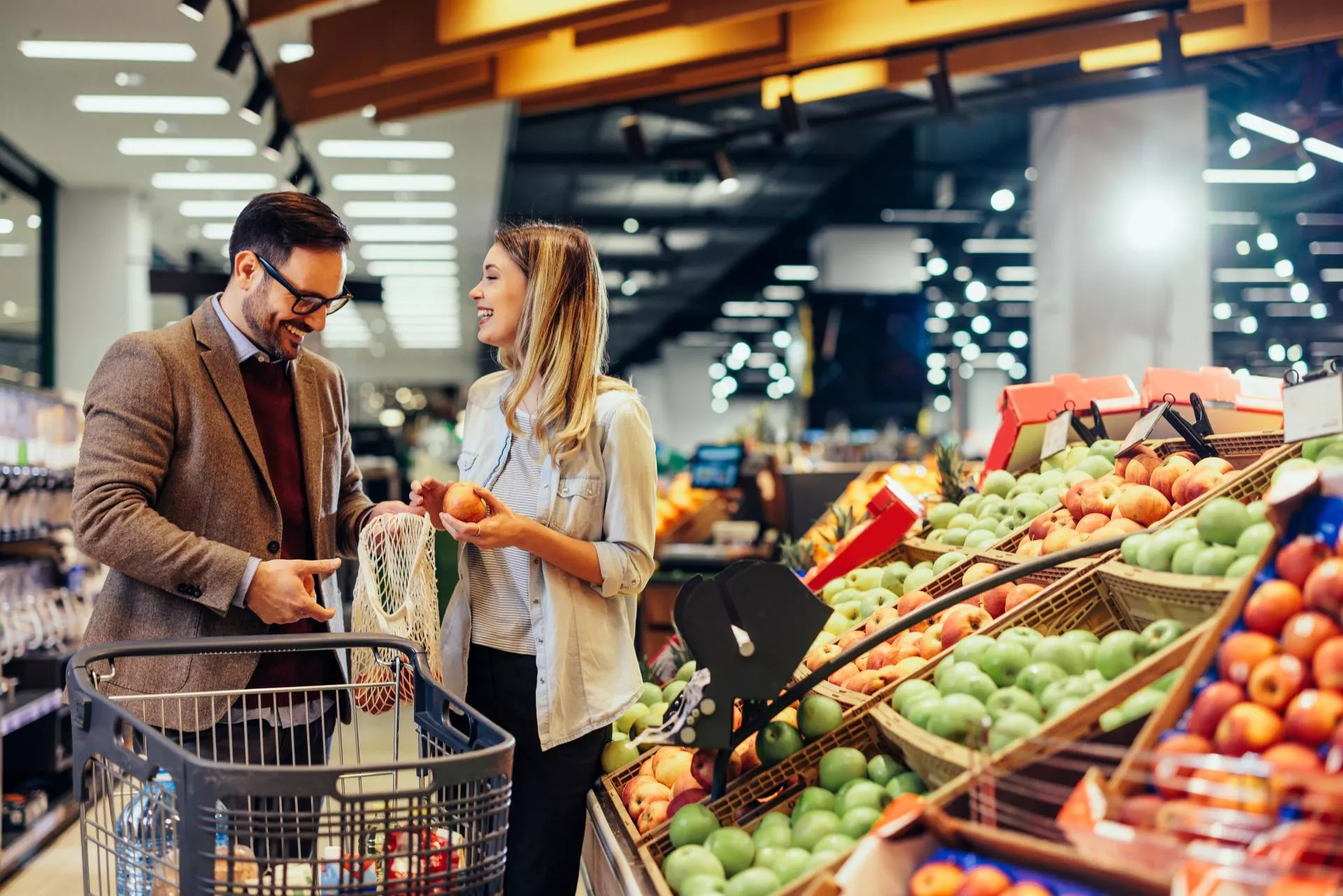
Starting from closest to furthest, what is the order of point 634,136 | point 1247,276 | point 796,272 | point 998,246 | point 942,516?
point 942,516, point 634,136, point 998,246, point 1247,276, point 796,272

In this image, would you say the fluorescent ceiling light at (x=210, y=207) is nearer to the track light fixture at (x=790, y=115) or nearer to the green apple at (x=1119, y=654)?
the track light fixture at (x=790, y=115)

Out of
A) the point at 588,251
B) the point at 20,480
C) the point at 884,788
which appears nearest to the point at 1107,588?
the point at 884,788

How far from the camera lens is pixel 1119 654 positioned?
66.7 inches

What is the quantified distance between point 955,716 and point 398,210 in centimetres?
1147

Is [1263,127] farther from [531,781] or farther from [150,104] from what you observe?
[531,781]

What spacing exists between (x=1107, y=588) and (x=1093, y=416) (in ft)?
4.55

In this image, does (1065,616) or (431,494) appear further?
(431,494)

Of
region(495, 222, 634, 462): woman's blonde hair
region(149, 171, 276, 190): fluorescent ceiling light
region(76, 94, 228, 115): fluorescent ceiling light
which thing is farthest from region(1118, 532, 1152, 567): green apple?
region(149, 171, 276, 190): fluorescent ceiling light

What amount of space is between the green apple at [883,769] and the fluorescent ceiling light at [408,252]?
12988mm

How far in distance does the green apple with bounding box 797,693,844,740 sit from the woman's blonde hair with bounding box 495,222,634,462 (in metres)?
0.62

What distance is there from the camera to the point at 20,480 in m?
4.89

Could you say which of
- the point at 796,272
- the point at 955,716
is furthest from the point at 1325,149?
the point at 796,272

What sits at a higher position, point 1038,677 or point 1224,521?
point 1224,521

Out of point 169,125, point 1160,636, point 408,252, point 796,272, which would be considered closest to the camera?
point 1160,636
